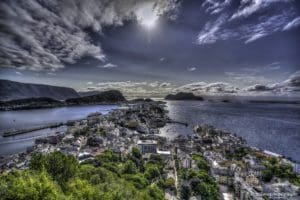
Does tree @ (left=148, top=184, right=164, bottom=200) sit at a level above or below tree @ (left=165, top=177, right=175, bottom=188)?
above

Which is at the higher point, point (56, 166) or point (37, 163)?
point (37, 163)

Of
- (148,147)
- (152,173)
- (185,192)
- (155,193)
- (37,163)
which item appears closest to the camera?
(37,163)

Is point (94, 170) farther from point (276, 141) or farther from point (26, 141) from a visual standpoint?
point (276, 141)

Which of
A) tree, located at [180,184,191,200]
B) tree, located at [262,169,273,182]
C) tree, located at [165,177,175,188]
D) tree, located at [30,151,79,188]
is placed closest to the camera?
tree, located at [30,151,79,188]

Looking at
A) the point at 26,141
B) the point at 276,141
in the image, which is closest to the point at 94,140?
the point at 26,141

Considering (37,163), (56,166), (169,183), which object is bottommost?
(169,183)

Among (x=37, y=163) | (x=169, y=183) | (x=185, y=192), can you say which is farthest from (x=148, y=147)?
(x=37, y=163)

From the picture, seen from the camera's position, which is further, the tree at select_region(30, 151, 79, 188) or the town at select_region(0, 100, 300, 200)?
the town at select_region(0, 100, 300, 200)

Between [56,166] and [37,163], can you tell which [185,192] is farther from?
[37,163]

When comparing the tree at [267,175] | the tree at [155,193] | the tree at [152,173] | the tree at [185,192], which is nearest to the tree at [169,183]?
the tree at [152,173]

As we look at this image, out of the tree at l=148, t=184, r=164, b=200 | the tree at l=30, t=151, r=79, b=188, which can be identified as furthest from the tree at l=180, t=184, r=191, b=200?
the tree at l=30, t=151, r=79, b=188

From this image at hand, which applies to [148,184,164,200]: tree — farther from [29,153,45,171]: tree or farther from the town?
[29,153,45,171]: tree

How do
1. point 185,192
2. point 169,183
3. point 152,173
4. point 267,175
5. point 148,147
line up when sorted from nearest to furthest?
point 185,192 < point 169,183 < point 152,173 < point 267,175 < point 148,147
